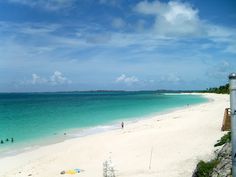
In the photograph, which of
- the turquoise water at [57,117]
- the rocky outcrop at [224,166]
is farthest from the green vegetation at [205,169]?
the turquoise water at [57,117]

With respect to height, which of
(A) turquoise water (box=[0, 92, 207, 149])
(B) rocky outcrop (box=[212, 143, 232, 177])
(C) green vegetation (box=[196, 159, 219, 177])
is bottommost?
(A) turquoise water (box=[0, 92, 207, 149])

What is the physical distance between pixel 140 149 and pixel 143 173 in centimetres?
551

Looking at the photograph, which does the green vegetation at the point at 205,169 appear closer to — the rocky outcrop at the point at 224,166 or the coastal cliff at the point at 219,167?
the coastal cliff at the point at 219,167

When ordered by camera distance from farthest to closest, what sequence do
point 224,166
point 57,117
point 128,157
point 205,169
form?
1. point 57,117
2. point 128,157
3. point 205,169
4. point 224,166

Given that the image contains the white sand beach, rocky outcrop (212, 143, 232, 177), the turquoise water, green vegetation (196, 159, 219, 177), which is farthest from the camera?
the turquoise water

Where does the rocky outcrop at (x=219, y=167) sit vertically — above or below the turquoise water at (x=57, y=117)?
above

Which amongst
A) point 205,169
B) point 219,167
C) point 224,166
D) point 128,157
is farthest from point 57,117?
point 224,166

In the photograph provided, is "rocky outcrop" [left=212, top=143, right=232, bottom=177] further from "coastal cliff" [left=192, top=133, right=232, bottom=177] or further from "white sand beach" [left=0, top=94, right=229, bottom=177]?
"white sand beach" [left=0, top=94, right=229, bottom=177]

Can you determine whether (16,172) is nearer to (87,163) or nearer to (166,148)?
(87,163)

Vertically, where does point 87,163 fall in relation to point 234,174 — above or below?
below

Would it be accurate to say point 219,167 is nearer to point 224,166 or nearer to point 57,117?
point 224,166

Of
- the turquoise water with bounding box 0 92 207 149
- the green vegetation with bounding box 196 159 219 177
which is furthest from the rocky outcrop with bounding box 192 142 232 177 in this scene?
the turquoise water with bounding box 0 92 207 149

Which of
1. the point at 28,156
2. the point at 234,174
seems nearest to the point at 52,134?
the point at 28,156

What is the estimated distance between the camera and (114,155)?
1809cm
